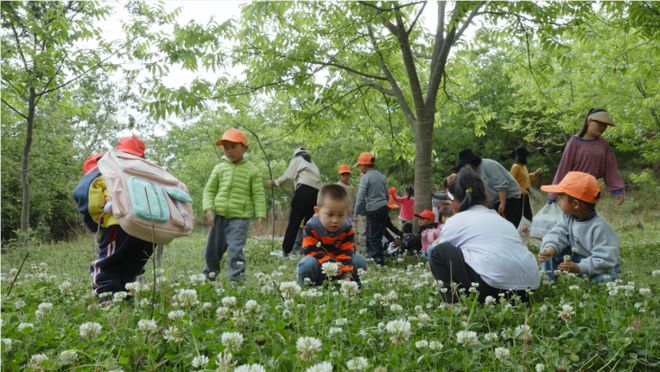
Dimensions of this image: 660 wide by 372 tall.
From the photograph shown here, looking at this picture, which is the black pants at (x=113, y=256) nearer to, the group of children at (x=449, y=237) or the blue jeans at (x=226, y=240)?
the group of children at (x=449, y=237)

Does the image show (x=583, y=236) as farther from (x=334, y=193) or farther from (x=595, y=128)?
(x=334, y=193)

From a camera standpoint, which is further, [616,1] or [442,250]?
[616,1]

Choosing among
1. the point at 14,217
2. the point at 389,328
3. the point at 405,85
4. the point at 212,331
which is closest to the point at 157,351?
the point at 212,331

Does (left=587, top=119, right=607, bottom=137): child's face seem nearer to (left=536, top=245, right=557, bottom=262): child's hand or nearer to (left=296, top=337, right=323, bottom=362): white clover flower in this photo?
(left=536, top=245, right=557, bottom=262): child's hand

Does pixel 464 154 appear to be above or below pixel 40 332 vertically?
above

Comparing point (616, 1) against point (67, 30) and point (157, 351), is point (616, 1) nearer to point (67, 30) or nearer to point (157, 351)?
point (157, 351)

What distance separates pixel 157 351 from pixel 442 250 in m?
2.40

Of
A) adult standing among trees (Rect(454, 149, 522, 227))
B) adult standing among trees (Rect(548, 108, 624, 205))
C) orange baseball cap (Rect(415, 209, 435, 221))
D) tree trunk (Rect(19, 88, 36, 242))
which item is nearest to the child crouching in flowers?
adult standing among trees (Rect(548, 108, 624, 205))

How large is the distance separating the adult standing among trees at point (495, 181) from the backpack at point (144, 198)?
15.2 feet

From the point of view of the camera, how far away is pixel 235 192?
666 centimetres

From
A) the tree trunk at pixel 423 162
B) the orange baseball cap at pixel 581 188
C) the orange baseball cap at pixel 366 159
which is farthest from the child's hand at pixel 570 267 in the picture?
the orange baseball cap at pixel 366 159

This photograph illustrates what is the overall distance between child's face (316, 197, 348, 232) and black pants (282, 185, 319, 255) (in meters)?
4.48

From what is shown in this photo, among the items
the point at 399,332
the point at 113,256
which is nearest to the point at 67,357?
the point at 399,332

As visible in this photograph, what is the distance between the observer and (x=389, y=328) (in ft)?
6.80
